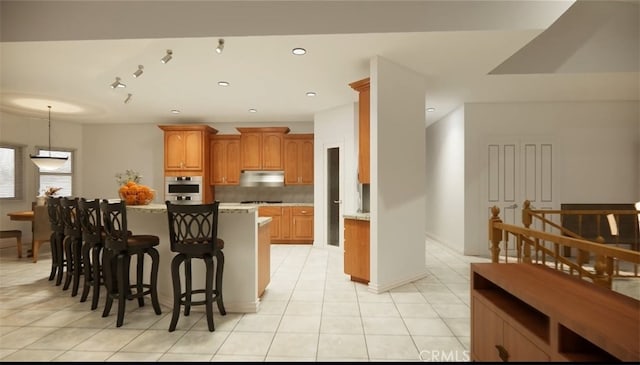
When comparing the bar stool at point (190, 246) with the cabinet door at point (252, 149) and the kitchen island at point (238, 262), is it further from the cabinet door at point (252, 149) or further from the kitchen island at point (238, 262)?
the cabinet door at point (252, 149)

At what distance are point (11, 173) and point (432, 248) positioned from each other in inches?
349

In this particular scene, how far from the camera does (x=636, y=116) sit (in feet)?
18.6

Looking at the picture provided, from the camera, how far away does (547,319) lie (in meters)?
1.71

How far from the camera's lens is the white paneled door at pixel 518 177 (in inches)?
225

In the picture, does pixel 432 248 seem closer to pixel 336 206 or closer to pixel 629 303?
pixel 336 206

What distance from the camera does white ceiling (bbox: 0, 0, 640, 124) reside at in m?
3.25

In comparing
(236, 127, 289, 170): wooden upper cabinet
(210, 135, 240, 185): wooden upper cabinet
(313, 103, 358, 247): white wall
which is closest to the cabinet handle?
(313, 103, 358, 247): white wall

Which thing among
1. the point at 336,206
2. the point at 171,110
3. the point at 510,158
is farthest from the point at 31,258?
the point at 510,158

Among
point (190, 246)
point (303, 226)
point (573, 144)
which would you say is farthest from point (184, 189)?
point (573, 144)

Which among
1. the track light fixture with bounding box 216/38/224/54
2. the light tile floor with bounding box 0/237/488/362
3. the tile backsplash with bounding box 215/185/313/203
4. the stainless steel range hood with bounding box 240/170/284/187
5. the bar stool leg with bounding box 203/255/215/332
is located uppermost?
the track light fixture with bounding box 216/38/224/54

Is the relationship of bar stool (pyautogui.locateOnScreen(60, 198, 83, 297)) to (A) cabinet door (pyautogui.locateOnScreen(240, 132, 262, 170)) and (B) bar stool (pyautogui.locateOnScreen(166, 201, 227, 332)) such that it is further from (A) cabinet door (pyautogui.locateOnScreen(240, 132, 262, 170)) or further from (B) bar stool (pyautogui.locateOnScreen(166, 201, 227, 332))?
(A) cabinet door (pyautogui.locateOnScreen(240, 132, 262, 170))

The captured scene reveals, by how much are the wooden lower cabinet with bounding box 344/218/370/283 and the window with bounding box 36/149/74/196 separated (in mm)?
7030

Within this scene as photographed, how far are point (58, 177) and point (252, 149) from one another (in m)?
4.58

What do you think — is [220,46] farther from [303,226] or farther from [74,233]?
[303,226]
